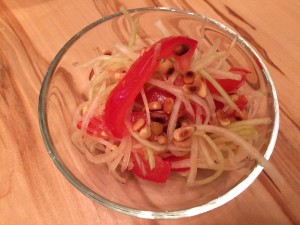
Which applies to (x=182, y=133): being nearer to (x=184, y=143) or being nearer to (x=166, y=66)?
(x=184, y=143)

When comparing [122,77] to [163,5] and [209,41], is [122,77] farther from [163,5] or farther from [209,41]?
[163,5]

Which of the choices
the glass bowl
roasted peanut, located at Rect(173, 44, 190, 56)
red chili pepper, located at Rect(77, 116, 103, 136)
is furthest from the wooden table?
roasted peanut, located at Rect(173, 44, 190, 56)

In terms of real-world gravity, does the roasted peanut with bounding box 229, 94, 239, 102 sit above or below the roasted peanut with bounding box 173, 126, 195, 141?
above

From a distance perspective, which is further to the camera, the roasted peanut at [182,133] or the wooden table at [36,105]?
the wooden table at [36,105]

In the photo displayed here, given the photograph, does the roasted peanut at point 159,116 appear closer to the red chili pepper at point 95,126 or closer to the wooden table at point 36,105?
the red chili pepper at point 95,126

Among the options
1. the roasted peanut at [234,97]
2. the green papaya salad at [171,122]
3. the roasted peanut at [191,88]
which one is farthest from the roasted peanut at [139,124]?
the roasted peanut at [234,97]

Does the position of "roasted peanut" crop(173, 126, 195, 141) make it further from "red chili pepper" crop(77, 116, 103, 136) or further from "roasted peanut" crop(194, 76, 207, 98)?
"red chili pepper" crop(77, 116, 103, 136)

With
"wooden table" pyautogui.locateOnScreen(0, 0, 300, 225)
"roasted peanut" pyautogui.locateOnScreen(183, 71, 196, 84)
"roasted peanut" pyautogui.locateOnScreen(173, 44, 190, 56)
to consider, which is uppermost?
"roasted peanut" pyautogui.locateOnScreen(173, 44, 190, 56)

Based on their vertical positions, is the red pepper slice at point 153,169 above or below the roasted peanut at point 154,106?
below
